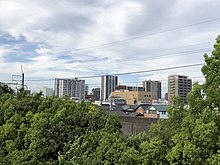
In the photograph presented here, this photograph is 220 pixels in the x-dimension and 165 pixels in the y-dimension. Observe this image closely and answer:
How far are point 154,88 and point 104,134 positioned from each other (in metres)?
34.4

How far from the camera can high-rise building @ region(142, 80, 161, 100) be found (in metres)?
40.9

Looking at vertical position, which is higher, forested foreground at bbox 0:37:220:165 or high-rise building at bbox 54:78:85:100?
high-rise building at bbox 54:78:85:100

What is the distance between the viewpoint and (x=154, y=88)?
1663 inches

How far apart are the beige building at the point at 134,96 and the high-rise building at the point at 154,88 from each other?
2902mm

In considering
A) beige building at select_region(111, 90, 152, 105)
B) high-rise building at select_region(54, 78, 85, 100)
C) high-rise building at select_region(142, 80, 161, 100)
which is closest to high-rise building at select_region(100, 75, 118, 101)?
high-rise building at select_region(54, 78, 85, 100)

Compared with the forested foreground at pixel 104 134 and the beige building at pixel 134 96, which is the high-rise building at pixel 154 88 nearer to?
the beige building at pixel 134 96

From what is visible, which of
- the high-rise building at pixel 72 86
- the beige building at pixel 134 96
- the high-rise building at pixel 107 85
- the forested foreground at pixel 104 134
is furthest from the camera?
the beige building at pixel 134 96

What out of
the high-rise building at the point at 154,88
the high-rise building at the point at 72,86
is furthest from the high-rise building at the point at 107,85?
the high-rise building at the point at 154,88

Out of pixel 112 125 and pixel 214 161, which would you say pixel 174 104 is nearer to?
pixel 214 161

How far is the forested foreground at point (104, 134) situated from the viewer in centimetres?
619

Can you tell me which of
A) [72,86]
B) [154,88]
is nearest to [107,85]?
[72,86]

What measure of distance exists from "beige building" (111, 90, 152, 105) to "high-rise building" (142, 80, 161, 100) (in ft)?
9.52

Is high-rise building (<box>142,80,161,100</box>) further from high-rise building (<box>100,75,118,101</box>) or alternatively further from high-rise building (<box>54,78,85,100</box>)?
high-rise building (<box>54,78,85,100</box>)

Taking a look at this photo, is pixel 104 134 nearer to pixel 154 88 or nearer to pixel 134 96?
pixel 154 88
